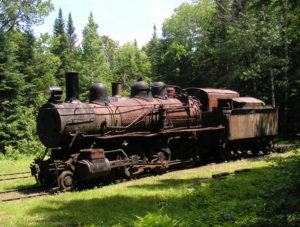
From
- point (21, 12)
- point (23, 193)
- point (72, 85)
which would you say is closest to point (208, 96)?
point (72, 85)

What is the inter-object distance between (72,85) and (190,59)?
35.0 m

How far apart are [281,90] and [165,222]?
2800cm

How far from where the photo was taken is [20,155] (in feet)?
71.7

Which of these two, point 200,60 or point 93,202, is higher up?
point 200,60

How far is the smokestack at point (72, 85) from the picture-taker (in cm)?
1131

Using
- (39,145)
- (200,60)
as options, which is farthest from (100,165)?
(200,60)

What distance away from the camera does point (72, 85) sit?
11.4 metres

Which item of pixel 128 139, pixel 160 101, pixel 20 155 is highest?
pixel 160 101

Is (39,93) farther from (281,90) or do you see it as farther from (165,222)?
(165,222)

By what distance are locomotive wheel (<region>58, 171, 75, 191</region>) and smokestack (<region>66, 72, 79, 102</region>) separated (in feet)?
8.30

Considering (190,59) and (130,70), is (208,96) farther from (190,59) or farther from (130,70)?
(130,70)

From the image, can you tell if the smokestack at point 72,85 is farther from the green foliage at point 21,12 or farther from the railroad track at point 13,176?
the green foliage at point 21,12

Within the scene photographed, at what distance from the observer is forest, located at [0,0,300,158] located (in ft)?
78.4

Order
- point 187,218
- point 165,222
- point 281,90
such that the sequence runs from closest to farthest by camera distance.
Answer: point 165,222 < point 187,218 < point 281,90
